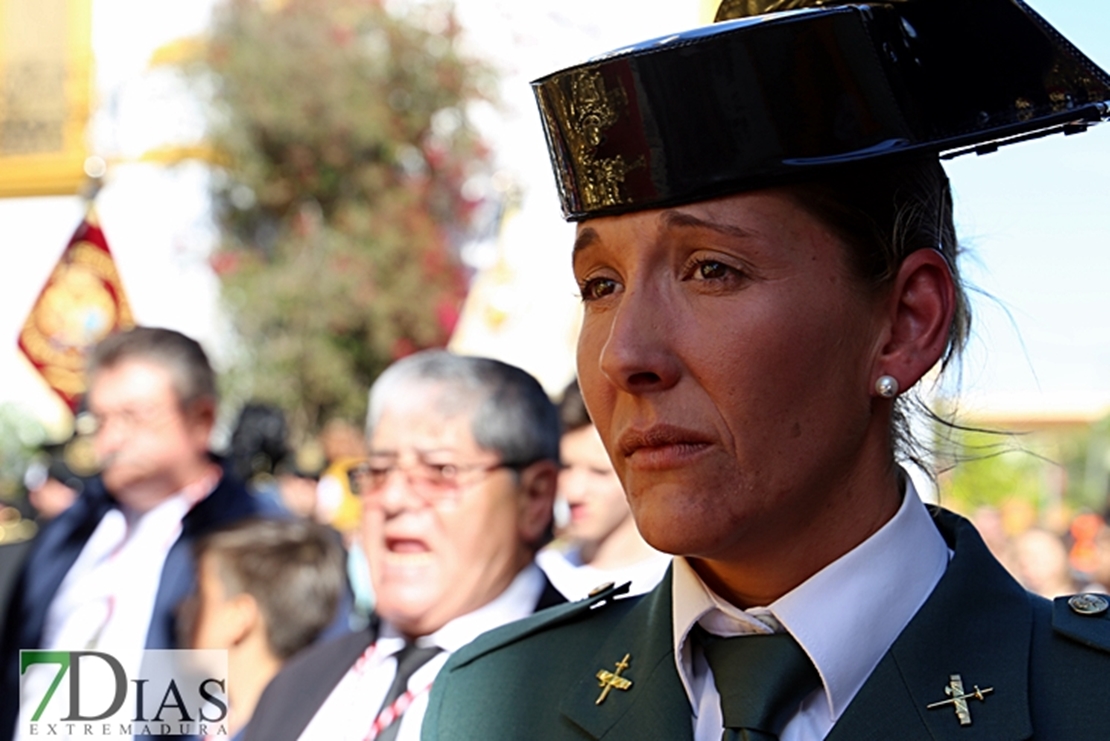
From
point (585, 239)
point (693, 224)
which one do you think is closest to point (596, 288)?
point (585, 239)

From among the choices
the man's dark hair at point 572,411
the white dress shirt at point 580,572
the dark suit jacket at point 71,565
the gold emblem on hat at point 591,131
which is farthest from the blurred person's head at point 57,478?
the gold emblem on hat at point 591,131

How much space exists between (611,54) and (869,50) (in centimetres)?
28

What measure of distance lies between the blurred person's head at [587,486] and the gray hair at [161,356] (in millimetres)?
1241

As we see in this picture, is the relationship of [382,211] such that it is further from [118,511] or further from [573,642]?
[573,642]

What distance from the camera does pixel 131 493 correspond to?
3.95 m

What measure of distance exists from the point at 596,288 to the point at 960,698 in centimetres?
61

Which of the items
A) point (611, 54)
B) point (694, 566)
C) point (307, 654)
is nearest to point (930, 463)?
point (694, 566)

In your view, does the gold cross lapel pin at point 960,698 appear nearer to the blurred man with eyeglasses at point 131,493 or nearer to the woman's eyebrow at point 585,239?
the woman's eyebrow at point 585,239

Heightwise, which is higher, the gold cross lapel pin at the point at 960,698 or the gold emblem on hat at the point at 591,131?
the gold emblem on hat at the point at 591,131

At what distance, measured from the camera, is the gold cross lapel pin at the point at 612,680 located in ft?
5.06

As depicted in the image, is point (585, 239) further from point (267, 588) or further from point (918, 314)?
point (267, 588)

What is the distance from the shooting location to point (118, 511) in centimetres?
402

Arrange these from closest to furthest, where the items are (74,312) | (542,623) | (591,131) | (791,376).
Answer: (791,376) < (591,131) < (542,623) < (74,312)

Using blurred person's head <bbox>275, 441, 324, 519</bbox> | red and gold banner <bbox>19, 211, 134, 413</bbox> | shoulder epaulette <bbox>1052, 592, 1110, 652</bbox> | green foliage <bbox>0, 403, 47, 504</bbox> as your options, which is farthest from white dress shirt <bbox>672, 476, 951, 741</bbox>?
green foliage <bbox>0, 403, 47, 504</bbox>
